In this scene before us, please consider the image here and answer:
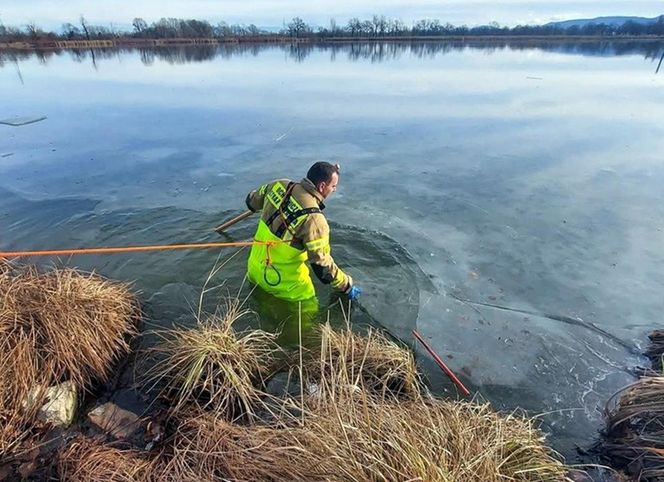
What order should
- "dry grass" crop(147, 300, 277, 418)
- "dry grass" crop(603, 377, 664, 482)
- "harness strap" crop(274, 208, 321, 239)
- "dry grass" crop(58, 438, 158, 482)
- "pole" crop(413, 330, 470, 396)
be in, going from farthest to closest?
"harness strap" crop(274, 208, 321, 239) → "pole" crop(413, 330, 470, 396) → "dry grass" crop(147, 300, 277, 418) → "dry grass" crop(603, 377, 664, 482) → "dry grass" crop(58, 438, 158, 482)

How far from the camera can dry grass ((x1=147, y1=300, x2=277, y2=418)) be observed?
9.26 feet

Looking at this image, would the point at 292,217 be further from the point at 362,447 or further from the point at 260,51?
the point at 260,51

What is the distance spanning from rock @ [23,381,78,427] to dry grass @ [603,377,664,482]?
3622mm

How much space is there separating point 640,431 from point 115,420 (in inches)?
137

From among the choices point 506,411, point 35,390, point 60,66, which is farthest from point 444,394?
point 60,66

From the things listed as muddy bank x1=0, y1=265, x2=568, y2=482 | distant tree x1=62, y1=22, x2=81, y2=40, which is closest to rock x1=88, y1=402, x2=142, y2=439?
muddy bank x1=0, y1=265, x2=568, y2=482

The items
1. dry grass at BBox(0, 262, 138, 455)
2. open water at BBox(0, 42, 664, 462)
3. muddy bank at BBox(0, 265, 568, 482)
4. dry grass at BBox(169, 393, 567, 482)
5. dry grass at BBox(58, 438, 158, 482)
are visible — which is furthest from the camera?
open water at BBox(0, 42, 664, 462)

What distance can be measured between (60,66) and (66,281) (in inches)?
1125

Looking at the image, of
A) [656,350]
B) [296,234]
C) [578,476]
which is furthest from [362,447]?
[656,350]

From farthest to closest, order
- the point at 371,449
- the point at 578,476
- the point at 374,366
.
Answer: the point at 374,366 < the point at 578,476 < the point at 371,449

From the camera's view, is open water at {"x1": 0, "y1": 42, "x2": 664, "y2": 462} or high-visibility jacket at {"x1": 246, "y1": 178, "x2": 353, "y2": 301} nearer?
high-visibility jacket at {"x1": 246, "y1": 178, "x2": 353, "y2": 301}

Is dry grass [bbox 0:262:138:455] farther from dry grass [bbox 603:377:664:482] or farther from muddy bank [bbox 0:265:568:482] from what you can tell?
dry grass [bbox 603:377:664:482]

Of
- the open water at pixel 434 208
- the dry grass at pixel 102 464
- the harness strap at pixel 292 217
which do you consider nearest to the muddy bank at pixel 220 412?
the dry grass at pixel 102 464

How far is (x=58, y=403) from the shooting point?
107 inches
